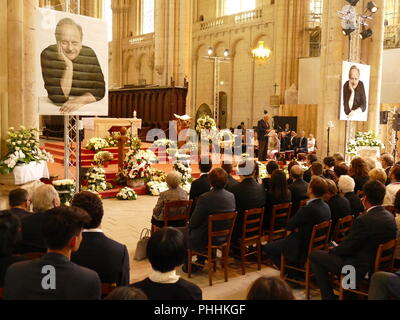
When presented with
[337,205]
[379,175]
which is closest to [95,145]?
[379,175]

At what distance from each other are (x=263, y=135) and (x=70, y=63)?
8049mm

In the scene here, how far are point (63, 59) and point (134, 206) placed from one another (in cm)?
344

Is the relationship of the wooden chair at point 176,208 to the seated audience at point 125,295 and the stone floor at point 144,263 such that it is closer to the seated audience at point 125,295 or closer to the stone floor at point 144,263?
the stone floor at point 144,263

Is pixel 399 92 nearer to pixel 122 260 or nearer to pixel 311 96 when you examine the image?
pixel 311 96

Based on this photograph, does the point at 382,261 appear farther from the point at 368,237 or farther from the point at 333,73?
the point at 333,73

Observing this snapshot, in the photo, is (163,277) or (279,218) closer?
(163,277)

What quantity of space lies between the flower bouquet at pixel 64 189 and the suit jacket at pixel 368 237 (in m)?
4.29

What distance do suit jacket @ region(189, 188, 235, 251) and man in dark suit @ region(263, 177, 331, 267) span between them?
30.8 inches

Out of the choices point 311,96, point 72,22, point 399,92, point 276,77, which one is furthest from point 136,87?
point 72,22

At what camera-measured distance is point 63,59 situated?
722 centimetres

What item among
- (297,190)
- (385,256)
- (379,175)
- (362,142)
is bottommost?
(385,256)

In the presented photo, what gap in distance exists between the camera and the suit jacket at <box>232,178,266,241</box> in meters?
5.68

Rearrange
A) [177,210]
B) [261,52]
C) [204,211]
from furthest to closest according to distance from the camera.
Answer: [261,52]
[177,210]
[204,211]

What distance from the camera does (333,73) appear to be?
12.7 metres
